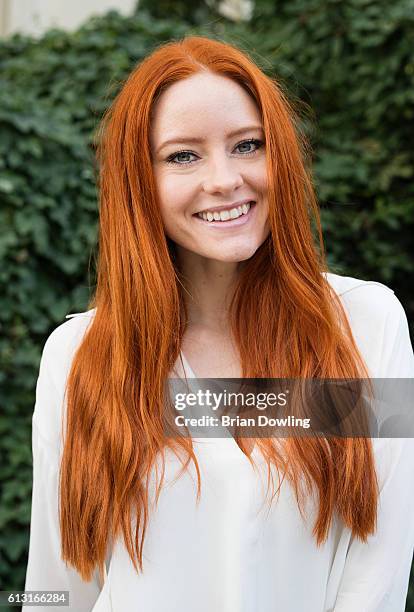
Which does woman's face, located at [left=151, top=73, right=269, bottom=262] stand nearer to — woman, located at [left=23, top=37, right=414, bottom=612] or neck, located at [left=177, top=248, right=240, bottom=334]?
woman, located at [left=23, top=37, right=414, bottom=612]

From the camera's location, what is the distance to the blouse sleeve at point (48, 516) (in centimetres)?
197

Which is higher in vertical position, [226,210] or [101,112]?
[101,112]

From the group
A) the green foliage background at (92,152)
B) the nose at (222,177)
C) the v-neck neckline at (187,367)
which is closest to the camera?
the nose at (222,177)

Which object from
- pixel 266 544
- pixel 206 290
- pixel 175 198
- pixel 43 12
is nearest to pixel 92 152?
pixel 206 290

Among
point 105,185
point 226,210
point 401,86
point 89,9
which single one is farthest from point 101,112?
point 89,9

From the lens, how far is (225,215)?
5.75ft

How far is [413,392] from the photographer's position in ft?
6.05

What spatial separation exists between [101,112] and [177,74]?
1630mm

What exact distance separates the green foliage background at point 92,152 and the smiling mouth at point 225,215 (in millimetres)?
1079

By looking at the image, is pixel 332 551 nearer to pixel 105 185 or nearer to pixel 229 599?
pixel 229 599

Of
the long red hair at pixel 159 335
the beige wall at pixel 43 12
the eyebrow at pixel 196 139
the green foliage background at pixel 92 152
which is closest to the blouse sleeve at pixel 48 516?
the long red hair at pixel 159 335

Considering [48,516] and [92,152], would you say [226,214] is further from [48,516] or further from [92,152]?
[92,152]

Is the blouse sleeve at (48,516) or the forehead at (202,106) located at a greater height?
the forehead at (202,106)

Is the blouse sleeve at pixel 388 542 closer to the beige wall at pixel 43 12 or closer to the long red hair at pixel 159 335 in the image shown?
the long red hair at pixel 159 335
